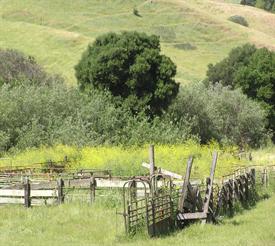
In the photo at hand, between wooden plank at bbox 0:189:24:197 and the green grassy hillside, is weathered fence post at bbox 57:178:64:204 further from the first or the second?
the green grassy hillside

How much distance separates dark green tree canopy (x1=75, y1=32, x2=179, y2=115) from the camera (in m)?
45.8

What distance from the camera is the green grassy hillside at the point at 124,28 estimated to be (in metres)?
81.9

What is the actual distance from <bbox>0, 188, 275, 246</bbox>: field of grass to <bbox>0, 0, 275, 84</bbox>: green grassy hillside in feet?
165

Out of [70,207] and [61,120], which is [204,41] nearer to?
[61,120]

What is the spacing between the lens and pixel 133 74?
150 ft

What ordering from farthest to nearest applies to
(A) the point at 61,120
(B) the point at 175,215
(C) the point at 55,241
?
(A) the point at 61,120 → (B) the point at 175,215 → (C) the point at 55,241

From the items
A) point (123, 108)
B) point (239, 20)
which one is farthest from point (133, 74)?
point (239, 20)

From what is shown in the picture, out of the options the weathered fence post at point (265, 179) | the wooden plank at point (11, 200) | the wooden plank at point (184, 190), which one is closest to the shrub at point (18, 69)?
the weathered fence post at point (265, 179)

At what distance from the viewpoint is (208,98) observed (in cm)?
5456

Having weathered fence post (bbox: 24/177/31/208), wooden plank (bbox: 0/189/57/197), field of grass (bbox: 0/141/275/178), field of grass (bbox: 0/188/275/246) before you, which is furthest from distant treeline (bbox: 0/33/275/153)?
field of grass (bbox: 0/188/275/246)

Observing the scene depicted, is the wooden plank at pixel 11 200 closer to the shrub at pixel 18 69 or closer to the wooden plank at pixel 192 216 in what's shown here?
the wooden plank at pixel 192 216

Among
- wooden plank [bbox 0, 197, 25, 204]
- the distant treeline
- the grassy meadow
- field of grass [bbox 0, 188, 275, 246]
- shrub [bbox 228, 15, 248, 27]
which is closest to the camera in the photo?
field of grass [bbox 0, 188, 275, 246]

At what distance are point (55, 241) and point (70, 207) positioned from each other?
5.15 m

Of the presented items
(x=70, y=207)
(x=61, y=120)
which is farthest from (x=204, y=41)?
(x=70, y=207)
